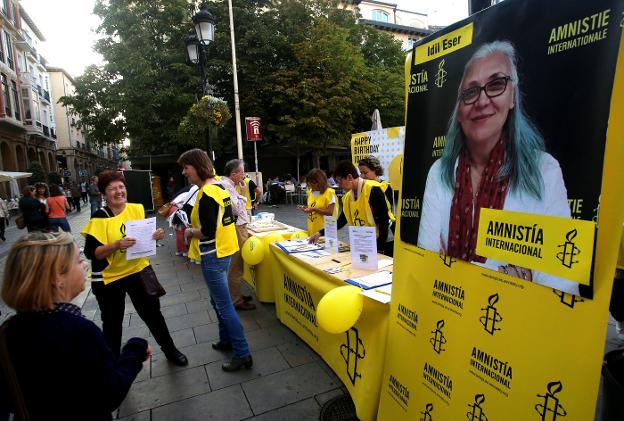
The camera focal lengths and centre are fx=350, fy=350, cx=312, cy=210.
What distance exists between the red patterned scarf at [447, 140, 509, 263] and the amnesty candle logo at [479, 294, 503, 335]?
171mm

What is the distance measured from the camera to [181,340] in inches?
150

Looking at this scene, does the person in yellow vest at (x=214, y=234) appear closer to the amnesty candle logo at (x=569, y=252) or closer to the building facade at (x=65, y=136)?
the amnesty candle logo at (x=569, y=252)

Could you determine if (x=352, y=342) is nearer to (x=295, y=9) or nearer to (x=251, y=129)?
(x=251, y=129)

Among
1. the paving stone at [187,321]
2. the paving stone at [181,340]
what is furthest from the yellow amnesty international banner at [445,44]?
the paving stone at [187,321]

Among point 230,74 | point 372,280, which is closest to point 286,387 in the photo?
point 372,280

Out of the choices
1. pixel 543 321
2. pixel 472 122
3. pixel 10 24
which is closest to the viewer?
pixel 543 321

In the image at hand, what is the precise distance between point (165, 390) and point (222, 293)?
93 centimetres

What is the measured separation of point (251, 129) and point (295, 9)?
8.08 meters

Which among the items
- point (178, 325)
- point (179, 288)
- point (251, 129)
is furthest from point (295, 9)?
point (178, 325)

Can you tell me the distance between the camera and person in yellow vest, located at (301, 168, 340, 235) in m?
4.48

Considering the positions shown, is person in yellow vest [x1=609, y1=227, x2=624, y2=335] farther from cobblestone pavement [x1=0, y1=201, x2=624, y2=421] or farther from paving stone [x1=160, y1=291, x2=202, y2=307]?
paving stone [x1=160, y1=291, x2=202, y2=307]

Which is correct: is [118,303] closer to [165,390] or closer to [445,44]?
[165,390]

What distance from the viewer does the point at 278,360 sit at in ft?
10.8

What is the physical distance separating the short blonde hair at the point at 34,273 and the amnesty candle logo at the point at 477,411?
1.80 meters
